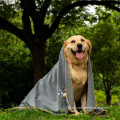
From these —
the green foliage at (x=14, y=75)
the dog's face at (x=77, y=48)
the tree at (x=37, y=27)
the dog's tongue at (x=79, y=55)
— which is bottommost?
the green foliage at (x=14, y=75)

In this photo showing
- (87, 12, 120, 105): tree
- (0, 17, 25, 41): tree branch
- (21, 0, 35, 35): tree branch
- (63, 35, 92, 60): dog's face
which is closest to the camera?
(63, 35, 92, 60): dog's face

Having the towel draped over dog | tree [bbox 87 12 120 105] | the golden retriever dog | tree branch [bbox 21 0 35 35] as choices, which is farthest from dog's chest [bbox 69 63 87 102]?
tree [bbox 87 12 120 105]

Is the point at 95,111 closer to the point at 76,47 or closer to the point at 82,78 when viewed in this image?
the point at 82,78

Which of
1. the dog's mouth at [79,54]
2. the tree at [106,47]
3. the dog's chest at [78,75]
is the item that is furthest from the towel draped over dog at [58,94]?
the tree at [106,47]

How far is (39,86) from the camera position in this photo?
4480mm

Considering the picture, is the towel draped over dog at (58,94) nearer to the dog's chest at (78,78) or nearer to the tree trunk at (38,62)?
the dog's chest at (78,78)

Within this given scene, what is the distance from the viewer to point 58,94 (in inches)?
158

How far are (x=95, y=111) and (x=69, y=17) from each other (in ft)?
21.1

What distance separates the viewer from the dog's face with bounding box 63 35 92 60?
395 centimetres

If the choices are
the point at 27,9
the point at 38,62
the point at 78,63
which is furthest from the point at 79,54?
the point at 27,9

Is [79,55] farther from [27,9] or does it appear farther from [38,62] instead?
[27,9]

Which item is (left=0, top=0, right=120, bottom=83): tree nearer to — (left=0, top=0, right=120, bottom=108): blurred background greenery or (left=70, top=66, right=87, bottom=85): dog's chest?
(left=0, top=0, right=120, bottom=108): blurred background greenery

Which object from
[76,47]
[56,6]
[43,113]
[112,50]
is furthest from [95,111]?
[112,50]

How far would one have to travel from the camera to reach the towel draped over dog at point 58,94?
13.1ft
